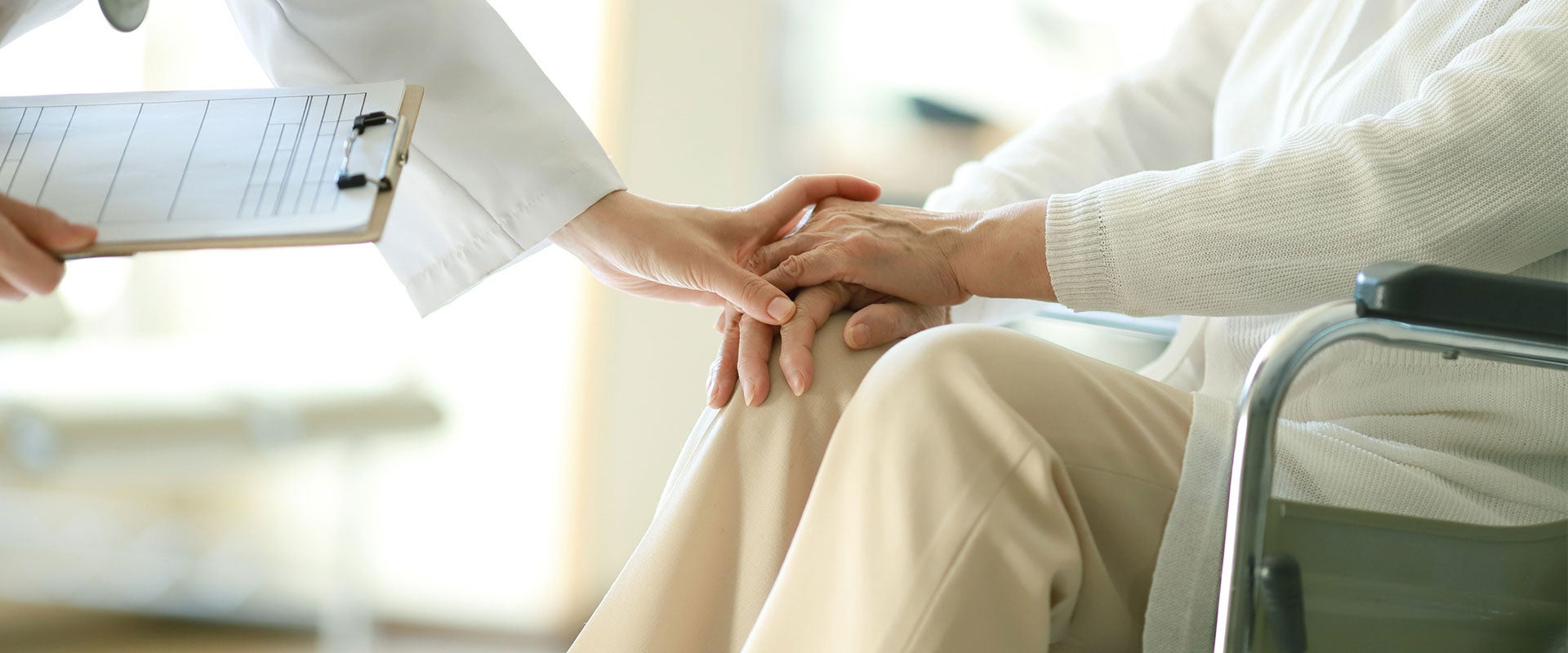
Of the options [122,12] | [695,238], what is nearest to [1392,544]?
[695,238]

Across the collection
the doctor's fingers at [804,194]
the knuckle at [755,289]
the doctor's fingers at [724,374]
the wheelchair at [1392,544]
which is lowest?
the wheelchair at [1392,544]

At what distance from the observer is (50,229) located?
690mm

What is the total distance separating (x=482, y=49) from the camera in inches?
42.6

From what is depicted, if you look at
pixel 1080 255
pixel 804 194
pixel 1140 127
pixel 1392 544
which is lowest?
pixel 1392 544

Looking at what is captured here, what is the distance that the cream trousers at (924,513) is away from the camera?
655 mm

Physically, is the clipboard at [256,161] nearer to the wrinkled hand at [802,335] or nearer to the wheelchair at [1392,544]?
the wrinkled hand at [802,335]

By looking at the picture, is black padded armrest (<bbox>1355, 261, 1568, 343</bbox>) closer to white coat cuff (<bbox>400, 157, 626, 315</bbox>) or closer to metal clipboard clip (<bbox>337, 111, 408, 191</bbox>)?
metal clipboard clip (<bbox>337, 111, 408, 191</bbox>)

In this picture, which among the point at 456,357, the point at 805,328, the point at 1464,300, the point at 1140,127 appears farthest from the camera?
the point at 456,357

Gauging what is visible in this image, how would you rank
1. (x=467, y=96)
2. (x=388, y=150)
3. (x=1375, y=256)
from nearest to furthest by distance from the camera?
(x=388, y=150)
(x=1375, y=256)
(x=467, y=96)

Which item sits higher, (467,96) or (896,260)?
(467,96)

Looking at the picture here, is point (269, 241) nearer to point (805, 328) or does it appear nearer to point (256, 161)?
point (256, 161)

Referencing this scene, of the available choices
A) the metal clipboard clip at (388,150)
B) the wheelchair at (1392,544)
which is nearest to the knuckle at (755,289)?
the metal clipboard clip at (388,150)

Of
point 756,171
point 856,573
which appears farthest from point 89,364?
point 856,573

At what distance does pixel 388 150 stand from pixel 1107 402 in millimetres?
465
